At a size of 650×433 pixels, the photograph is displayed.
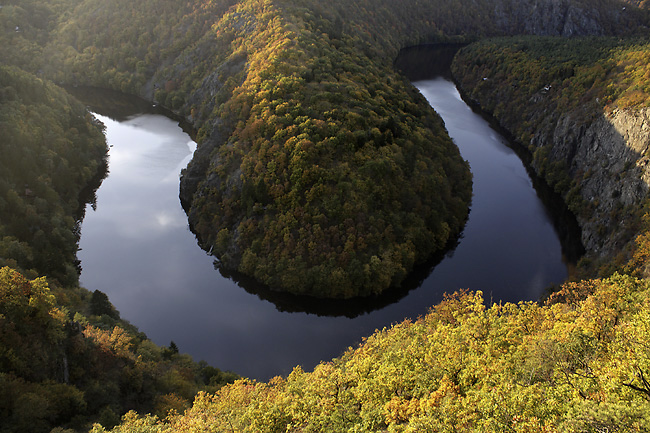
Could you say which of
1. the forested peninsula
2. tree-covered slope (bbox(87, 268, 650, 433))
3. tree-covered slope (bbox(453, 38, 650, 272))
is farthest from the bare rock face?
tree-covered slope (bbox(87, 268, 650, 433))

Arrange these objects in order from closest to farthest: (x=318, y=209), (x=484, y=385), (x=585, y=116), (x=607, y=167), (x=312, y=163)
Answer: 1. (x=484, y=385)
2. (x=318, y=209)
3. (x=312, y=163)
4. (x=607, y=167)
5. (x=585, y=116)

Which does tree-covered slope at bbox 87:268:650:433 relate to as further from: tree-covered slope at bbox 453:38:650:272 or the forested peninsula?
tree-covered slope at bbox 453:38:650:272

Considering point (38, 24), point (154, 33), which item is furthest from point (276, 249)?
point (38, 24)

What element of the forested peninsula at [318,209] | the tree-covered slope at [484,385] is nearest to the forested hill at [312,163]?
the forested peninsula at [318,209]

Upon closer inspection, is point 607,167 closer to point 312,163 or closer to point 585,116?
point 585,116

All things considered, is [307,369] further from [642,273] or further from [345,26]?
[345,26]

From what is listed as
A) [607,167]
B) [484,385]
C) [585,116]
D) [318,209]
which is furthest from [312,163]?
[585,116]

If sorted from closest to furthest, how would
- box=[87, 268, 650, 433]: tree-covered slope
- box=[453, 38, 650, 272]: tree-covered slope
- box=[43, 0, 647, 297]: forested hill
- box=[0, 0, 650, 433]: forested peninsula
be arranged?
1. box=[87, 268, 650, 433]: tree-covered slope
2. box=[0, 0, 650, 433]: forested peninsula
3. box=[43, 0, 647, 297]: forested hill
4. box=[453, 38, 650, 272]: tree-covered slope

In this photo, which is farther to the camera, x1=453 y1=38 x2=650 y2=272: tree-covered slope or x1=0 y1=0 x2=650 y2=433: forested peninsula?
x1=453 y1=38 x2=650 y2=272: tree-covered slope
